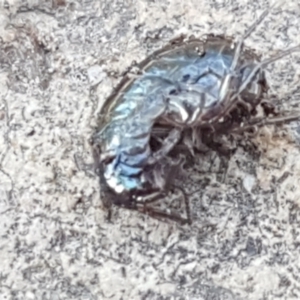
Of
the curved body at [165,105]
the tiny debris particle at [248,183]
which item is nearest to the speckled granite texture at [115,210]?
the tiny debris particle at [248,183]

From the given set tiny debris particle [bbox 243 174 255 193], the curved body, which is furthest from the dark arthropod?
tiny debris particle [bbox 243 174 255 193]

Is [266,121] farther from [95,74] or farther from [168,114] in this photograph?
[95,74]

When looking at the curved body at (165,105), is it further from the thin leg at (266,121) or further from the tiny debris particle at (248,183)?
the tiny debris particle at (248,183)

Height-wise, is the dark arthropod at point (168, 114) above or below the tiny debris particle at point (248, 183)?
above

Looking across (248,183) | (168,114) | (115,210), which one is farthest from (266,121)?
(115,210)

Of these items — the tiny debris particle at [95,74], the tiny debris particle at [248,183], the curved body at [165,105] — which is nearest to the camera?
the curved body at [165,105]

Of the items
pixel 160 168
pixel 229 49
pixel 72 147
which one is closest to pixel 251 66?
pixel 229 49
